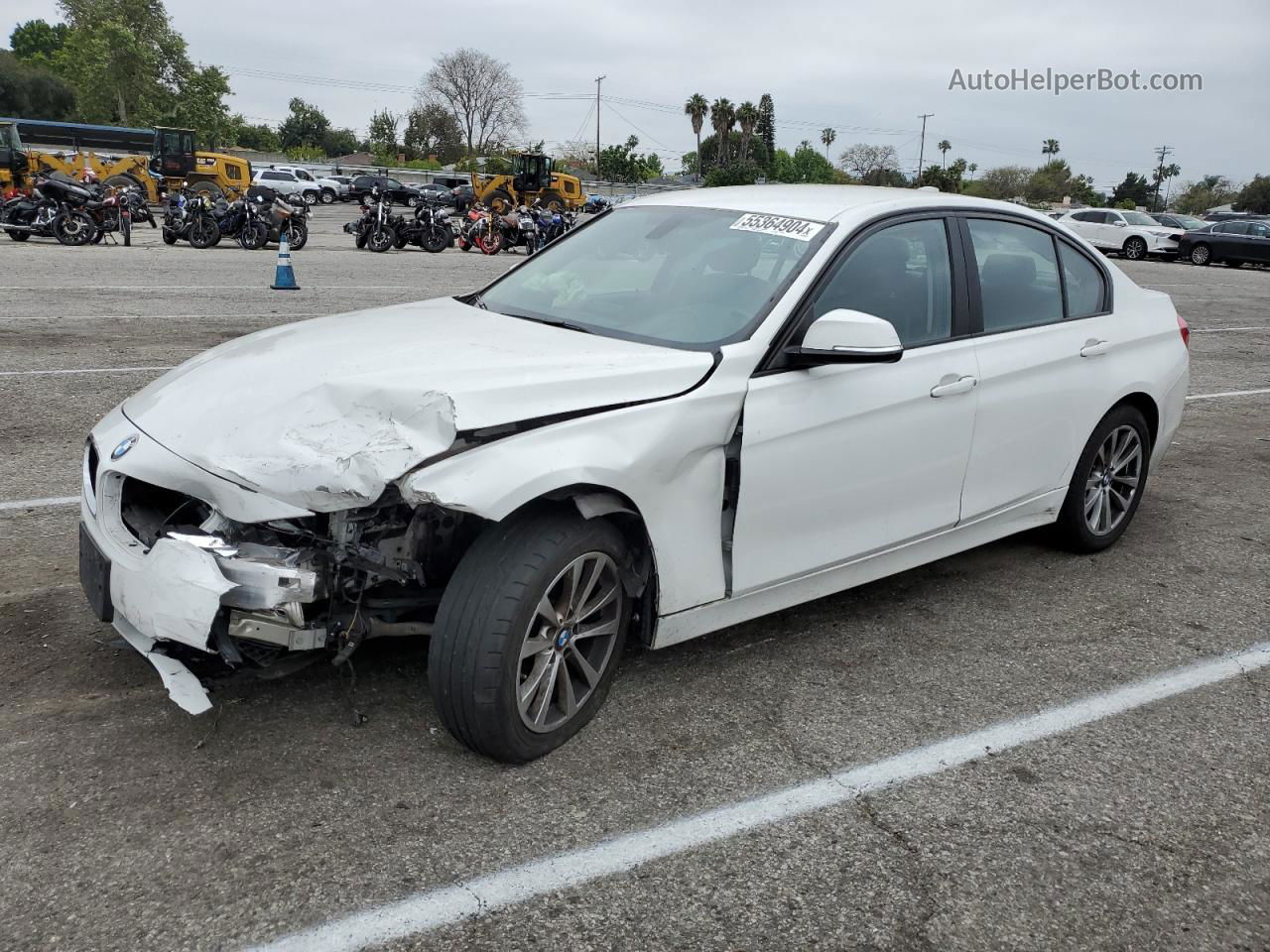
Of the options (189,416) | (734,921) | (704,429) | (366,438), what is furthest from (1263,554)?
(189,416)

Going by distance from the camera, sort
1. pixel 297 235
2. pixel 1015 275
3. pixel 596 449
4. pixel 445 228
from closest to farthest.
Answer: pixel 596 449, pixel 1015 275, pixel 297 235, pixel 445 228

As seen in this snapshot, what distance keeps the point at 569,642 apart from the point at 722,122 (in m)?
119

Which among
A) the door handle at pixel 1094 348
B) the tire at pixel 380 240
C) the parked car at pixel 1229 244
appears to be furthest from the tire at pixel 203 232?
the parked car at pixel 1229 244

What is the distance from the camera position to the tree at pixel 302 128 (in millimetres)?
118375

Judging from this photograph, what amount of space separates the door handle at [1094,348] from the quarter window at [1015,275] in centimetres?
18

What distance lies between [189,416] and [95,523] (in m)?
0.43

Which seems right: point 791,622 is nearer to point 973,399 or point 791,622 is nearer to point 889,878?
point 973,399

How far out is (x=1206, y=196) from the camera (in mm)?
98062

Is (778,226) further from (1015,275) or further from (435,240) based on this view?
(435,240)

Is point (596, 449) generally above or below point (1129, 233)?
below

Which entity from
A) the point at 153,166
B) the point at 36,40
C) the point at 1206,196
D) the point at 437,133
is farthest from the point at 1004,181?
the point at 36,40

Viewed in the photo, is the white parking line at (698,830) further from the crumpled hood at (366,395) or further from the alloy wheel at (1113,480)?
the alloy wheel at (1113,480)

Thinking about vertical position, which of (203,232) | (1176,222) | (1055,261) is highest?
(1176,222)

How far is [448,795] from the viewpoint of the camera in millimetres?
2910
